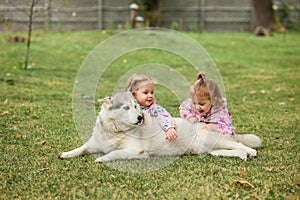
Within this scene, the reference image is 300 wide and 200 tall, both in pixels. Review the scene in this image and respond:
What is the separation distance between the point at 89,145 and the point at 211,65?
30.6 ft

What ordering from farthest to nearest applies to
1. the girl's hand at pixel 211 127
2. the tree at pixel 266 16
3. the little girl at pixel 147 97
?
the tree at pixel 266 16
the girl's hand at pixel 211 127
the little girl at pixel 147 97

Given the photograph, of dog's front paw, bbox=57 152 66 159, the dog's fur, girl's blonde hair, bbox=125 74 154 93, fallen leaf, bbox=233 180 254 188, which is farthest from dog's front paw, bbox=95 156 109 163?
fallen leaf, bbox=233 180 254 188

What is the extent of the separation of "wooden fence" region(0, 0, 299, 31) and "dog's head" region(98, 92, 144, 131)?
16053mm

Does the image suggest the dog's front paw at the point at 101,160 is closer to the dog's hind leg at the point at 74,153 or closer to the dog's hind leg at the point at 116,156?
the dog's hind leg at the point at 116,156

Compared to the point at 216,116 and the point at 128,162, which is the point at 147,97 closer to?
the point at 128,162

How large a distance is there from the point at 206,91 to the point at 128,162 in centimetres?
131

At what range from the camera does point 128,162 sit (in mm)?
4375

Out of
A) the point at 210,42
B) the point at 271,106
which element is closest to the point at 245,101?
the point at 271,106

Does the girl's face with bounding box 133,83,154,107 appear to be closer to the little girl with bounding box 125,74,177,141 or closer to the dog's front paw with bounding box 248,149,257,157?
the little girl with bounding box 125,74,177,141

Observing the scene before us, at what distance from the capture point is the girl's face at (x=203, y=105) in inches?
202

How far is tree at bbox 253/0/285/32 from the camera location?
20.5m

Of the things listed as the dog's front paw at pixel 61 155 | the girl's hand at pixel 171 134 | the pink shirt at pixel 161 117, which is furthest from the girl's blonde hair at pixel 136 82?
the dog's front paw at pixel 61 155

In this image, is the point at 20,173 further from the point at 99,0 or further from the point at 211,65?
the point at 99,0

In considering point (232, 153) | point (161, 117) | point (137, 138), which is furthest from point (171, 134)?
point (232, 153)
